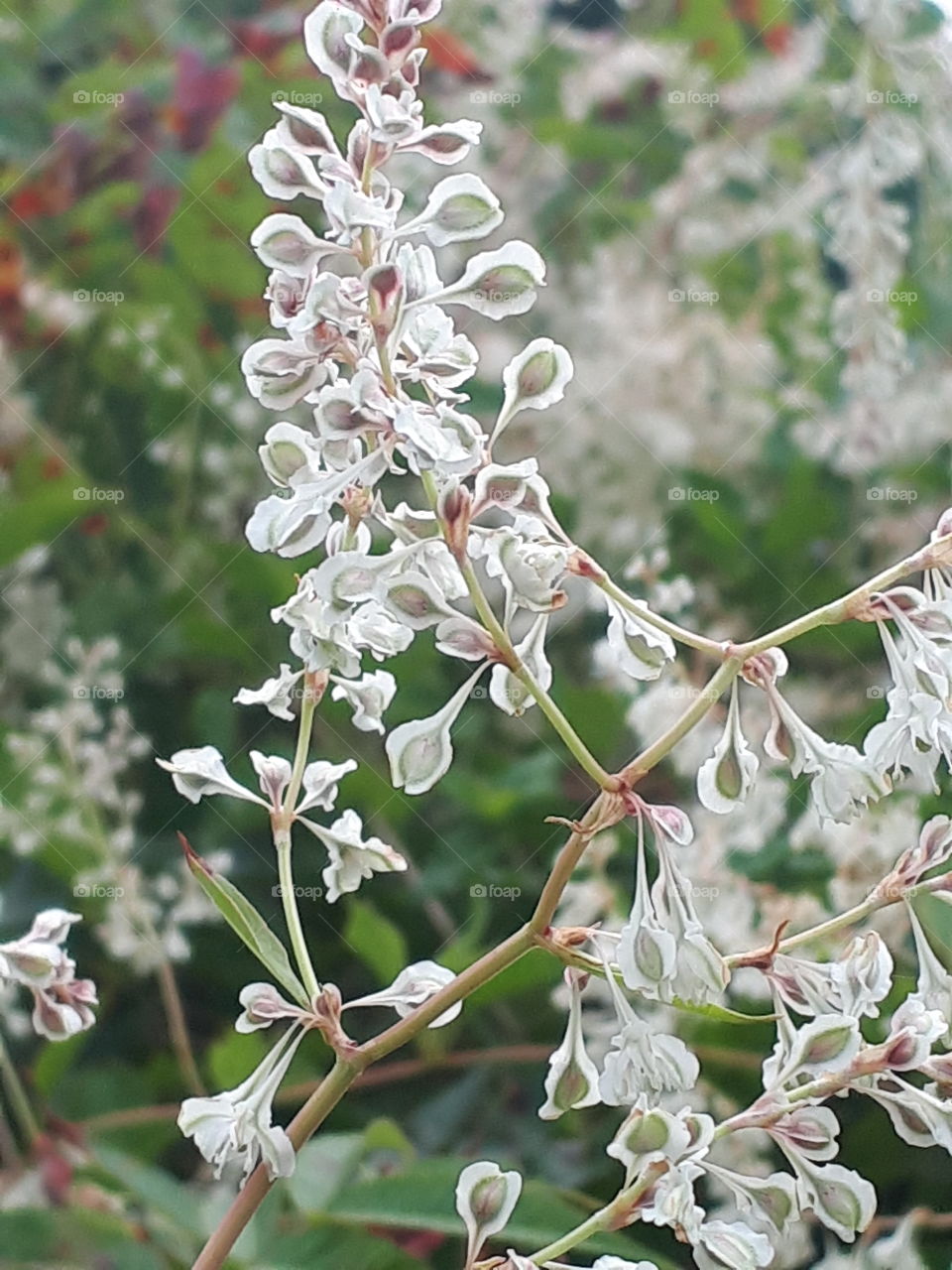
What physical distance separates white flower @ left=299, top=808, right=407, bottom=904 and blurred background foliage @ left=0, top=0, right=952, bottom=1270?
0.72 feet

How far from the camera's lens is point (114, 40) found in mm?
1064

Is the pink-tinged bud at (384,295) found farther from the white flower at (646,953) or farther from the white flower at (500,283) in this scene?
the white flower at (646,953)

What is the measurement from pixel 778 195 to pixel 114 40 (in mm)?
522

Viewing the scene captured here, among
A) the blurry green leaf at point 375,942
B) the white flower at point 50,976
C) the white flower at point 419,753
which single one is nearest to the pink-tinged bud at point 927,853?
the white flower at point 419,753

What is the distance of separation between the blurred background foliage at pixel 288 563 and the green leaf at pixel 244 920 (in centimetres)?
24

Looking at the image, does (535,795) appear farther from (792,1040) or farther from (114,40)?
(114,40)

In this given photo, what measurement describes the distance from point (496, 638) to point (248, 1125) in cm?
13

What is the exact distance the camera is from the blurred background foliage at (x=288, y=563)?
676 mm

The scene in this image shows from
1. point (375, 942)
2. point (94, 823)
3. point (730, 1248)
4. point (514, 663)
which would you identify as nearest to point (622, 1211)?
point (730, 1248)

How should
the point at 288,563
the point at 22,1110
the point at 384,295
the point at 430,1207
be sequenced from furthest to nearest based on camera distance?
the point at 288,563, the point at 22,1110, the point at 430,1207, the point at 384,295

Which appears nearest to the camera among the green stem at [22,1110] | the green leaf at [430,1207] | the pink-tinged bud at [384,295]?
the pink-tinged bud at [384,295]

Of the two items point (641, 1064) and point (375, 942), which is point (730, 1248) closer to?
point (641, 1064)

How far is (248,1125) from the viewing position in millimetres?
321

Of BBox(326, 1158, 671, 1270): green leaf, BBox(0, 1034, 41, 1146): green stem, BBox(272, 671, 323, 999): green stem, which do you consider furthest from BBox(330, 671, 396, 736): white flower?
BBox(0, 1034, 41, 1146): green stem
